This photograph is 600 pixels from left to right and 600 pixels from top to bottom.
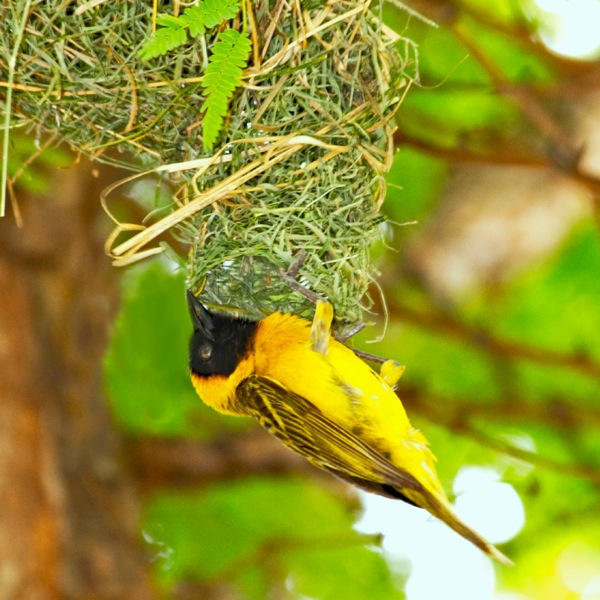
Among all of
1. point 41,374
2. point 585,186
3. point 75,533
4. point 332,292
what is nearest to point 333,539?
point 75,533

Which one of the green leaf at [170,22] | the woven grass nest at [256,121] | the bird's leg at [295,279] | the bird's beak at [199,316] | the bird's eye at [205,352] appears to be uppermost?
the green leaf at [170,22]

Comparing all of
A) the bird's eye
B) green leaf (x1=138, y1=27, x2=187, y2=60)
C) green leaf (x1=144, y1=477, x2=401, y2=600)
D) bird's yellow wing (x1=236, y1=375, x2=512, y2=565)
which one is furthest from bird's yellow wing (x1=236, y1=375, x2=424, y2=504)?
green leaf (x1=144, y1=477, x2=401, y2=600)

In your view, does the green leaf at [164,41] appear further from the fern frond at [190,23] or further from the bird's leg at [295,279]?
the bird's leg at [295,279]

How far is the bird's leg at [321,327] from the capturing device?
2.11m

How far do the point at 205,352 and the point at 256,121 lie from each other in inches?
29.6

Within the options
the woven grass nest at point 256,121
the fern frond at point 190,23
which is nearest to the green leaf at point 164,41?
the fern frond at point 190,23

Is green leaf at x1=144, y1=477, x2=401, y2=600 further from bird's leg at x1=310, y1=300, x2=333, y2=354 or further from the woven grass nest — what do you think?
the woven grass nest

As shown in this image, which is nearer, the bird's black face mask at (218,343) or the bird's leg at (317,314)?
the bird's leg at (317,314)

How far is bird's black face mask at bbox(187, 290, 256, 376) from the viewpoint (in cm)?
237

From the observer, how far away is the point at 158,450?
4.72m

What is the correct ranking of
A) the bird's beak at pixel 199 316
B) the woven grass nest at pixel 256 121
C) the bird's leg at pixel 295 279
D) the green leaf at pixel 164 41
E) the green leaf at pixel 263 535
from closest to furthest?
the green leaf at pixel 164 41, the woven grass nest at pixel 256 121, the bird's leg at pixel 295 279, the bird's beak at pixel 199 316, the green leaf at pixel 263 535

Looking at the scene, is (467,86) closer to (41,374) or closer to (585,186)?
(585,186)

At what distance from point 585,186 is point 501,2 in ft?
5.91

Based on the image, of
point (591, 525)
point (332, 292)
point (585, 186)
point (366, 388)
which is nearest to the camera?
point (332, 292)
